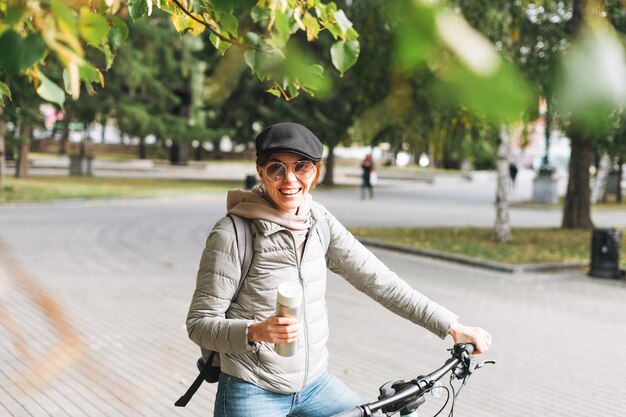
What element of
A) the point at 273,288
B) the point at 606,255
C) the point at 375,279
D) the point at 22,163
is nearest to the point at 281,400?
the point at 273,288

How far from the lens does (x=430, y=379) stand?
104 inches

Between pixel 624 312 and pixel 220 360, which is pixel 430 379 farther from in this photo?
pixel 624 312

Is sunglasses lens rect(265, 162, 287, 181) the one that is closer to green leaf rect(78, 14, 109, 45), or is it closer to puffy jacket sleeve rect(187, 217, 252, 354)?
puffy jacket sleeve rect(187, 217, 252, 354)

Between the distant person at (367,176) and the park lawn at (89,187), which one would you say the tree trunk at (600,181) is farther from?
the park lawn at (89,187)

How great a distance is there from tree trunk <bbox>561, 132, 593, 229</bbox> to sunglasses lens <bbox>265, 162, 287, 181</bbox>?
17.4 m

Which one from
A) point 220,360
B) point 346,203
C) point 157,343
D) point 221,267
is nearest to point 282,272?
point 221,267

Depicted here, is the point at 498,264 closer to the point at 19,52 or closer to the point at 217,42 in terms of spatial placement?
the point at 217,42

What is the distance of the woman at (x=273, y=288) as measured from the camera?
107 inches

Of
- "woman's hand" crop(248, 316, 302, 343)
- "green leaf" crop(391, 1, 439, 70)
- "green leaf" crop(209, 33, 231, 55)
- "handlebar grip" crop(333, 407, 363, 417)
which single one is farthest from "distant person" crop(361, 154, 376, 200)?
"green leaf" crop(391, 1, 439, 70)

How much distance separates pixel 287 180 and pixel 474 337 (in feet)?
3.22

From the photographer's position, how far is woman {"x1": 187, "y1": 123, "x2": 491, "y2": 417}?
2721 mm

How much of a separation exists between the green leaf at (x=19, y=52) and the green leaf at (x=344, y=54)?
135cm

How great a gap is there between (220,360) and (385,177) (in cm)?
4437

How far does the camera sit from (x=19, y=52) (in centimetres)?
110
